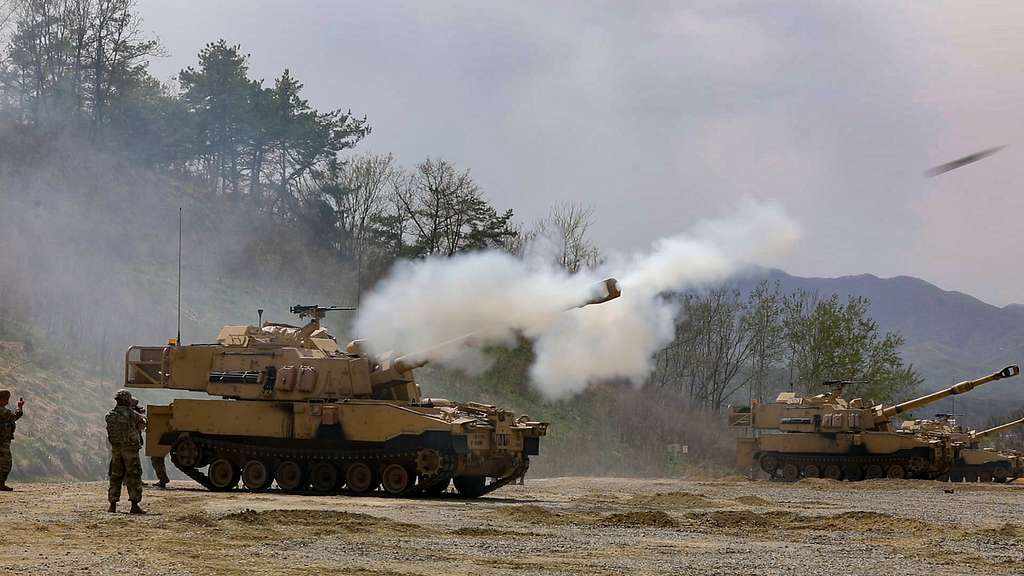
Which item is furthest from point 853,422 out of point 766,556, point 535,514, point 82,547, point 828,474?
point 82,547

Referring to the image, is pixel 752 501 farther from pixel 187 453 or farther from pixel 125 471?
pixel 125 471

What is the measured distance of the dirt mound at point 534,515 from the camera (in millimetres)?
21672

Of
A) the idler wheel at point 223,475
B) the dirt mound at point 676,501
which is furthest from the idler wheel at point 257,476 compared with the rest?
the dirt mound at point 676,501

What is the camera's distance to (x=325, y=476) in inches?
1121

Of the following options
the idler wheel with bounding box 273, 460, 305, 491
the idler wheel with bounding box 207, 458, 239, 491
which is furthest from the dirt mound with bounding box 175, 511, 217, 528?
the idler wheel with bounding box 207, 458, 239, 491

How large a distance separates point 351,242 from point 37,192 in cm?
1913

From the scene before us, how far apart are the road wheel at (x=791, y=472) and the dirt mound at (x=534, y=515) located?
23232 mm

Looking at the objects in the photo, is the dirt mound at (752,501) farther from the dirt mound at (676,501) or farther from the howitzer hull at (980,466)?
the howitzer hull at (980,466)

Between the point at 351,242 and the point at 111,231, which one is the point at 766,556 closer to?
the point at 111,231

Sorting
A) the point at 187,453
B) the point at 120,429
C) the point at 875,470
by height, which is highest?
the point at 120,429

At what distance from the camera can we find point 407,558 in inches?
622

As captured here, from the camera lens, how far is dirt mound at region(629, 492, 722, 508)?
26.8 metres

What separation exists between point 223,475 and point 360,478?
10.5 ft

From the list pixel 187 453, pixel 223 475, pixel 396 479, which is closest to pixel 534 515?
pixel 396 479
